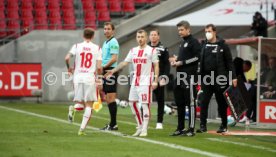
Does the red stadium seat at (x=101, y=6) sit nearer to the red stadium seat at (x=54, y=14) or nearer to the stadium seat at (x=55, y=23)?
the red stadium seat at (x=54, y=14)

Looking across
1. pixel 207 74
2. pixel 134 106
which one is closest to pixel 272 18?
pixel 207 74

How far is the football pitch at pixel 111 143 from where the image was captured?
37.2 feet

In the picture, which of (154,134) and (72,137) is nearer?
(72,137)

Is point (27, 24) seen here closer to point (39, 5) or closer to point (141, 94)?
point (39, 5)

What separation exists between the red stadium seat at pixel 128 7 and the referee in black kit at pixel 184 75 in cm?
1757

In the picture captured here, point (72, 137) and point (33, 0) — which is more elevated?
point (33, 0)

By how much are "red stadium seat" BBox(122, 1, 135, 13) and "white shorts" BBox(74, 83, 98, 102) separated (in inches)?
720

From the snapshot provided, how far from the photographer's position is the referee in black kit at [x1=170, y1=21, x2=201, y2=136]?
14.9m

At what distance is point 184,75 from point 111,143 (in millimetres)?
2825

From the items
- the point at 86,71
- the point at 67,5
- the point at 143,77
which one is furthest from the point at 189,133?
the point at 67,5

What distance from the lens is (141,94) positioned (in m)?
14.4

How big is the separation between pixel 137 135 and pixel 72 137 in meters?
1.24

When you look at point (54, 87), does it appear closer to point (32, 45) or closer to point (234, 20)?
point (32, 45)

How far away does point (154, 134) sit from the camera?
15047 mm
